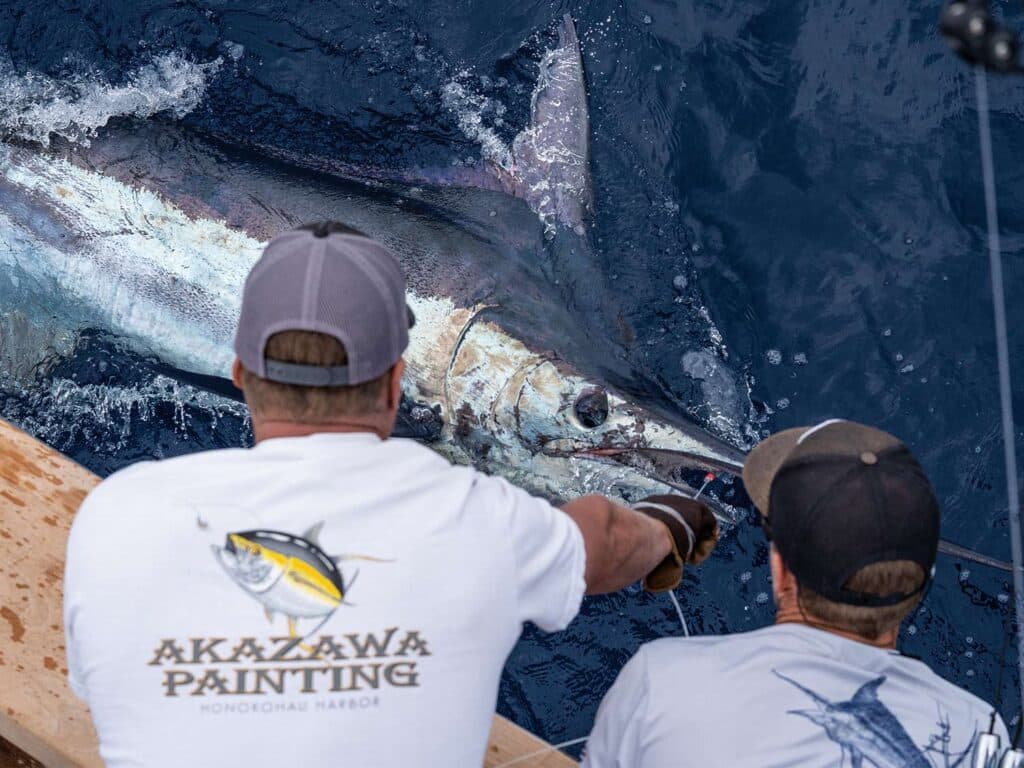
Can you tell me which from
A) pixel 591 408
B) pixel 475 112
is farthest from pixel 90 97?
pixel 591 408

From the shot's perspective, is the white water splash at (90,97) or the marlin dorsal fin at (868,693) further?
the white water splash at (90,97)

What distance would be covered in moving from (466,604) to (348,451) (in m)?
0.32

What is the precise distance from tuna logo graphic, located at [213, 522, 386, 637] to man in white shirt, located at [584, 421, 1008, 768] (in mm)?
732

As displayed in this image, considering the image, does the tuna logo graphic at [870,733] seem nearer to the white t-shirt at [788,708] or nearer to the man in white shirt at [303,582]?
the white t-shirt at [788,708]

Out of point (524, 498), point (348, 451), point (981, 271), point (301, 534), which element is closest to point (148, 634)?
point (301, 534)

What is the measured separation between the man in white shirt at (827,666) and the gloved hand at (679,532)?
365 millimetres

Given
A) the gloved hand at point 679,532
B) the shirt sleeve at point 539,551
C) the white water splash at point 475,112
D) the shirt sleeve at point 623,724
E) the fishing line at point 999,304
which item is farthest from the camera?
the white water splash at point 475,112

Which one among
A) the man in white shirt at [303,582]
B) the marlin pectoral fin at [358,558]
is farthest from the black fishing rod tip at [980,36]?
the marlin pectoral fin at [358,558]

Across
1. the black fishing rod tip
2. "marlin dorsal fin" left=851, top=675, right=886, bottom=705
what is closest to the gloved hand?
"marlin dorsal fin" left=851, top=675, right=886, bottom=705

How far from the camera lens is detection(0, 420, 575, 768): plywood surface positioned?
2494 millimetres

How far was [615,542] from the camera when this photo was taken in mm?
2105

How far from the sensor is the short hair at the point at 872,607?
1889 millimetres

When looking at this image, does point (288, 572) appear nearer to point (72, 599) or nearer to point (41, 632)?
point (72, 599)

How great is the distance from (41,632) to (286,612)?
4.29ft
